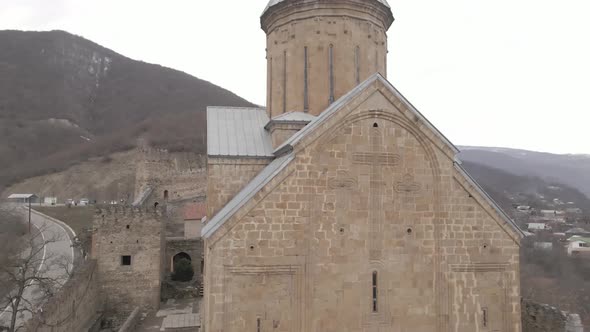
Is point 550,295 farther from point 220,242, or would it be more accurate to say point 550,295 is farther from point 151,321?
point 220,242

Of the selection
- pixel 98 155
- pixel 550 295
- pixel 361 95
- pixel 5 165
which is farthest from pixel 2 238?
pixel 5 165

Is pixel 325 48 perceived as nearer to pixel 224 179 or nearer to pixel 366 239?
pixel 224 179

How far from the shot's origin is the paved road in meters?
16.3

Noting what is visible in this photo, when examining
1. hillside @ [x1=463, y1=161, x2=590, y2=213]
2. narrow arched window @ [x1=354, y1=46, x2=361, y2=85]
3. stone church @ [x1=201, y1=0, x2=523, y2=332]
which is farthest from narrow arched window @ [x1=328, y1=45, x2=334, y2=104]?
hillside @ [x1=463, y1=161, x2=590, y2=213]

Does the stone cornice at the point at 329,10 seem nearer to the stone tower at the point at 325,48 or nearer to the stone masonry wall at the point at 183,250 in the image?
the stone tower at the point at 325,48

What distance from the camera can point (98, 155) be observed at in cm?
5969

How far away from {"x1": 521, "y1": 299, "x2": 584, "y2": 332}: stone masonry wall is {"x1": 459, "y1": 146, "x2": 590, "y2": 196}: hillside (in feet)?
338

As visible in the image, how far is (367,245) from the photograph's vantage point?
812 centimetres

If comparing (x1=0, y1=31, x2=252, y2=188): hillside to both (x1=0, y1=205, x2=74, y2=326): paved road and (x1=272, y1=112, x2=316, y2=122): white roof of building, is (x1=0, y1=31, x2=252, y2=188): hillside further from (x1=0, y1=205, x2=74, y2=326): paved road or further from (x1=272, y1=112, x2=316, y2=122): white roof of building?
(x1=272, y1=112, x2=316, y2=122): white roof of building

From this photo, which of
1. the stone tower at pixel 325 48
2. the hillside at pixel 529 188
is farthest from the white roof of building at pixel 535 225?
the stone tower at pixel 325 48

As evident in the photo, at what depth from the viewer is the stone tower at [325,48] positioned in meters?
11.2

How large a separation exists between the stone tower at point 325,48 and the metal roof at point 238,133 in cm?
93

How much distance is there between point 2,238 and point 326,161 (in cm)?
2374

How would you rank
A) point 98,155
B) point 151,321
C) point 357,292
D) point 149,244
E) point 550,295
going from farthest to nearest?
1. point 98,155
2. point 550,295
3. point 149,244
4. point 151,321
5. point 357,292
